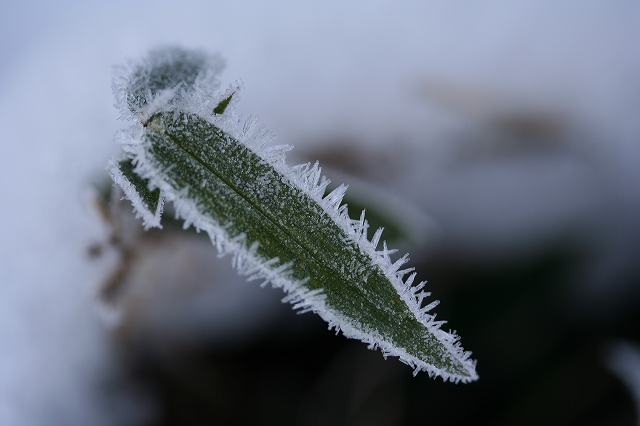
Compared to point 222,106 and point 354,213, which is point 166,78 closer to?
point 222,106

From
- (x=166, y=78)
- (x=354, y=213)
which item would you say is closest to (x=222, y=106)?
(x=166, y=78)

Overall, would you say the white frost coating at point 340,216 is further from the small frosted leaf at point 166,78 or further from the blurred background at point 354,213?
the blurred background at point 354,213

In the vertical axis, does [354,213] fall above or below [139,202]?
above

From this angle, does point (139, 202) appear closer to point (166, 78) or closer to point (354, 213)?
point (166, 78)

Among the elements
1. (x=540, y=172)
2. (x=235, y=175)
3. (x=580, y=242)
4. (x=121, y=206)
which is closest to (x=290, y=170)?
(x=235, y=175)

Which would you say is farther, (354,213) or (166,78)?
(354,213)

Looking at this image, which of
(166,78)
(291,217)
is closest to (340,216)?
(291,217)

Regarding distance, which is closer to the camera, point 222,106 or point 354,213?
point 222,106
